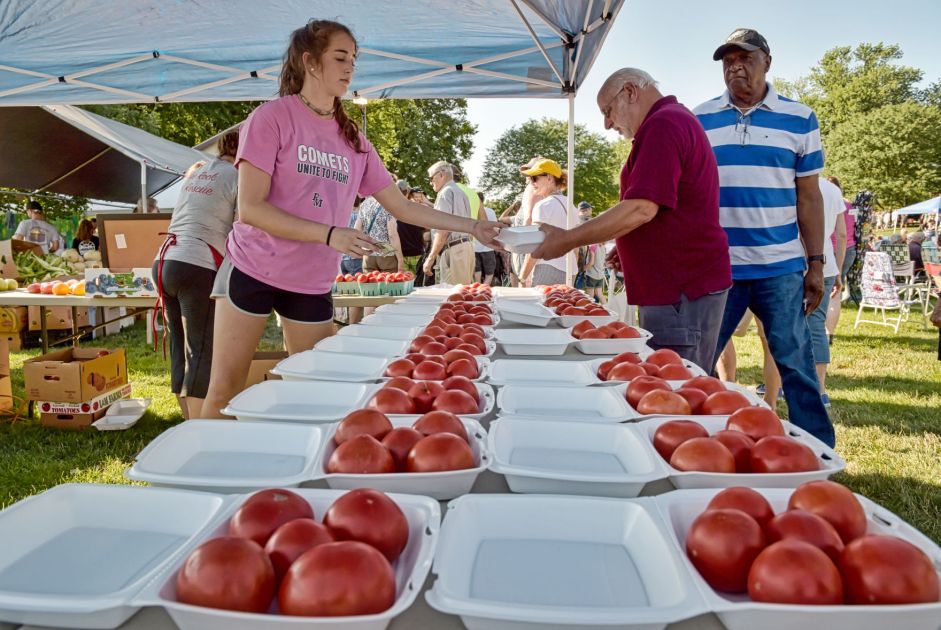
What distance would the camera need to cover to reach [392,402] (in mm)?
1678

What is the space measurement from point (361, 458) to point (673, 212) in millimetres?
1829

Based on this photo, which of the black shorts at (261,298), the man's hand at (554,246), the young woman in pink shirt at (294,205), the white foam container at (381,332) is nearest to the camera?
the young woman in pink shirt at (294,205)

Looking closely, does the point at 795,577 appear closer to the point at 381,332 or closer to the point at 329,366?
the point at 329,366

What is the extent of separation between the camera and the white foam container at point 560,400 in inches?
71.5

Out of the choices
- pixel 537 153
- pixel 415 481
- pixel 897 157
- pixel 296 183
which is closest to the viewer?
pixel 415 481

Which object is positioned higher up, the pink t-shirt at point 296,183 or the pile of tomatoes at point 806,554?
the pink t-shirt at point 296,183

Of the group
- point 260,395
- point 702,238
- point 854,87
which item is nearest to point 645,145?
point 702,238

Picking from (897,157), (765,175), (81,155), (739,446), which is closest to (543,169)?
(765,175)

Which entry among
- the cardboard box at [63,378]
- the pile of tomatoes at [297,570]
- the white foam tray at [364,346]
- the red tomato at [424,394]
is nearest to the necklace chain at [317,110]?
the white foam tray at [364,346]

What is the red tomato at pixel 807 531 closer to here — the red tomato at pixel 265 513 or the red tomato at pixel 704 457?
the red tomato at pixel 704 457

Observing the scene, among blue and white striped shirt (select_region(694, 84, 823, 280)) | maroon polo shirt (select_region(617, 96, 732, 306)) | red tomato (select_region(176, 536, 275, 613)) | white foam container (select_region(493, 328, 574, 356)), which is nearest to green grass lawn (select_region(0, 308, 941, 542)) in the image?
blue and white striped shirt (select_region(694, 84, 823, 280))

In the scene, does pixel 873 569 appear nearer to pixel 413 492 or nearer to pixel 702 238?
pixel 413 492

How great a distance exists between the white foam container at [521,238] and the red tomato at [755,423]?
150cm

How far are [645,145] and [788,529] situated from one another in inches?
71.7
